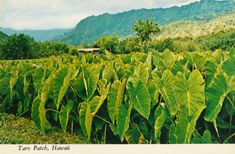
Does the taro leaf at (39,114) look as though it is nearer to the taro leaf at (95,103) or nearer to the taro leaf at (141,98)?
the taro leaf at (95,103)

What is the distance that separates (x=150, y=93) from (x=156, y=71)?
23cm

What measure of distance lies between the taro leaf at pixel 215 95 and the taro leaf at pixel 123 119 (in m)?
0.48

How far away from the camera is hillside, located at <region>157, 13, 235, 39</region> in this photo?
3.53 metres

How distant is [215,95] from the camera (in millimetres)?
2521

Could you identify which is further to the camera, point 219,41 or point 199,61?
point 219,41

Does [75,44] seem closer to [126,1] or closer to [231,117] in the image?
[126,1]

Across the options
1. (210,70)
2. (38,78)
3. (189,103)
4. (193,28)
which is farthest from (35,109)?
(193,28)

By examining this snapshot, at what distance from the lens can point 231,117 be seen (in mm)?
2639

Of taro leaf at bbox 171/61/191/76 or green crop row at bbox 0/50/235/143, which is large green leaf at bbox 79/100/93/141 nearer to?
green crop row at bbox 0/50/235/143

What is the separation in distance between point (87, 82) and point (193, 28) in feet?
4.22

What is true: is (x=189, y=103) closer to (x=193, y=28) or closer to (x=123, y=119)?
(x=123, y=119)

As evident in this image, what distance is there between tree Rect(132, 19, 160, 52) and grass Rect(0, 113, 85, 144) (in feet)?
3.55

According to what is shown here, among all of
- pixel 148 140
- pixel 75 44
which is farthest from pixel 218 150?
pixel 75 44

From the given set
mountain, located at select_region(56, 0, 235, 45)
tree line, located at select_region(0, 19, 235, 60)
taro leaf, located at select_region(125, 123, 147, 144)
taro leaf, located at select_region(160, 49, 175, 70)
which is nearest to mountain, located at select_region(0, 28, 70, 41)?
mountain, located at select_region(56, 0, 235, 45)
